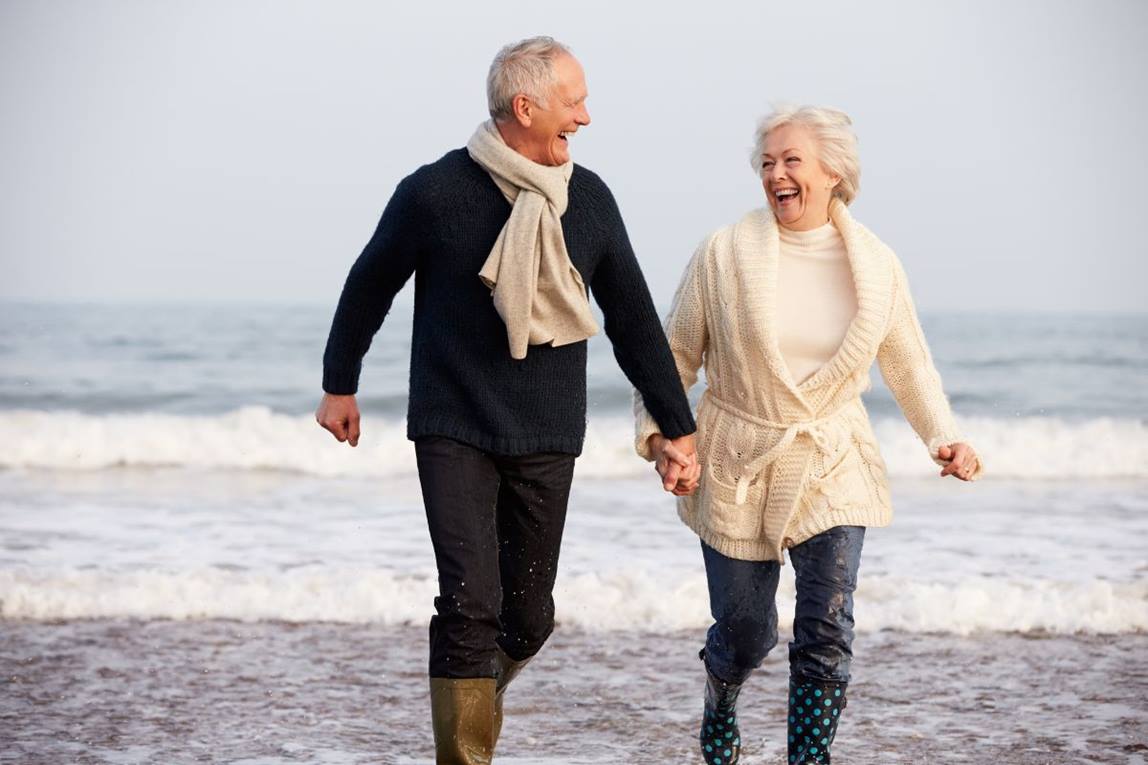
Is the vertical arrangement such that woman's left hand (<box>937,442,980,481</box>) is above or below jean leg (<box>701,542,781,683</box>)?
above

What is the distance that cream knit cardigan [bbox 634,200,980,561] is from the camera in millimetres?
4168

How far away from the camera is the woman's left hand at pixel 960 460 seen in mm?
4199

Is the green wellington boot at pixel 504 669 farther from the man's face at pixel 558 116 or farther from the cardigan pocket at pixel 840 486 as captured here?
the man's face at pixel 558 116

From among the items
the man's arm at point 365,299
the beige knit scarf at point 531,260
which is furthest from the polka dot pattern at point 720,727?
the man's arm at point 365,299

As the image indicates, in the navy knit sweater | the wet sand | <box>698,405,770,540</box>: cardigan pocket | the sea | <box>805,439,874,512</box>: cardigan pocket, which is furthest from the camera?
the sea

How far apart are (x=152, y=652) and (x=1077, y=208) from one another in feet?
108

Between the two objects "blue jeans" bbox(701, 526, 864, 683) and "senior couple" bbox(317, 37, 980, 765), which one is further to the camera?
"blue jeans" bbox(701, 526, 864, 683)

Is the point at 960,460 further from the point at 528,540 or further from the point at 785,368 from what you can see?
the point at 528,540

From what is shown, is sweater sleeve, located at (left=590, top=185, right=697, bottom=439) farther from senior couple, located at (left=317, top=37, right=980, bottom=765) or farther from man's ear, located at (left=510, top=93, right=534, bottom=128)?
man's ear, located at (left=510, top=93, right=534, bottom=128)

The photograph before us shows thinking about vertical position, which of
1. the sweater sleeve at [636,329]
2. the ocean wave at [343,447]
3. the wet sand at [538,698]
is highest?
the sweater sleeve at [636,329]

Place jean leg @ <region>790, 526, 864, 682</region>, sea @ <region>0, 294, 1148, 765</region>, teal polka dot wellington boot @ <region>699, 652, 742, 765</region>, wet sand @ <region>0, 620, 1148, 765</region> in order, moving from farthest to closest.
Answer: sea @ <region>0, 294, 1148, 765</region> → wet sand @ <region>0, 620, 1148, 765</region> → teal polka dot wellington boot @ <region>699, 652, 742, 765</region> → jean leg @ <region>790, 526, 864, 682</region>

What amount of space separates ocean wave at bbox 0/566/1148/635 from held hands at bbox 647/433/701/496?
291 centimetres

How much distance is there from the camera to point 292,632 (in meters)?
6.95

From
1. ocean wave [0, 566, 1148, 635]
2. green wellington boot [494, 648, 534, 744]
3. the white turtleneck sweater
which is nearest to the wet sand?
ocean wave [0, 566, 1148, 635]
